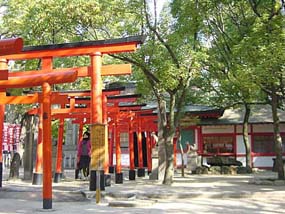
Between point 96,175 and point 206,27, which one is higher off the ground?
point 206,27

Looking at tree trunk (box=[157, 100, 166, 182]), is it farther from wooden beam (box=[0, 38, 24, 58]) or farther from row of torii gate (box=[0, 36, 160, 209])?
wooden beam (box=[0, 38, 24, 58])

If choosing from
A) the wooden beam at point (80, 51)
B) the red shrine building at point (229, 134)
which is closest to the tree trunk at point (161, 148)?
the wooden beam at point (80, 51)

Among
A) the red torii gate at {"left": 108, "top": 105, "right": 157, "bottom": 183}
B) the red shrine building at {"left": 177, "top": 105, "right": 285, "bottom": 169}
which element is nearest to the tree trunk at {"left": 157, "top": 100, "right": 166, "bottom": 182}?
the red torii gate at {"left": 108, "top": 105, "right": 157, "bottom": 183}

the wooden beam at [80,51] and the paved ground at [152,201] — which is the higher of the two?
the wooden beam at [80,51]

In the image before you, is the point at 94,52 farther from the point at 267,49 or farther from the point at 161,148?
the point at 161,148

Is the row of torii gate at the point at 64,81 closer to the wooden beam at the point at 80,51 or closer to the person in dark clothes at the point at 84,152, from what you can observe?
the wooden beam at the point at 80,51

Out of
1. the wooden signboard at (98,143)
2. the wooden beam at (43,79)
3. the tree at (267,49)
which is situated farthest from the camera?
the tree at (267,49)

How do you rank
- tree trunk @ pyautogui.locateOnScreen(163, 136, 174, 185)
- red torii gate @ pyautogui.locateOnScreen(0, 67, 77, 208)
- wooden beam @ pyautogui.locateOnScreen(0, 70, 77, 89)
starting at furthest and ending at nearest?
tree trunk @ pyautogui.locateOnScreen(163, 136, 174, 185) < red torii gate @ pyautogui.locateOnScreen(0, 67, 77, 208) < wooden beam @ pyautogui.locateOnScreen(0, 70, 77, 89)

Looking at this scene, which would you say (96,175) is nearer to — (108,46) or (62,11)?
(108,46)

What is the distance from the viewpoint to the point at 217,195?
39.1 feet

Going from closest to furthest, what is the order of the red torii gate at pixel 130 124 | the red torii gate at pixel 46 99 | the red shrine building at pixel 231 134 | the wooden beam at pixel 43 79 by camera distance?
1. the wooden beam at pixel 43 79
2. the red torii gate at pixel 46 99
3. the red torii gate at pixel 130 124
4. the red shrine building at pixel 231 134

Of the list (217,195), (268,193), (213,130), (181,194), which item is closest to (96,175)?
(181,194)

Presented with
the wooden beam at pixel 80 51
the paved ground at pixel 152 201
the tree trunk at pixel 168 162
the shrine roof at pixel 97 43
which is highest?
the shrine roof at pixel 97 43

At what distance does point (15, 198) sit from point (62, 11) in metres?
5.90
